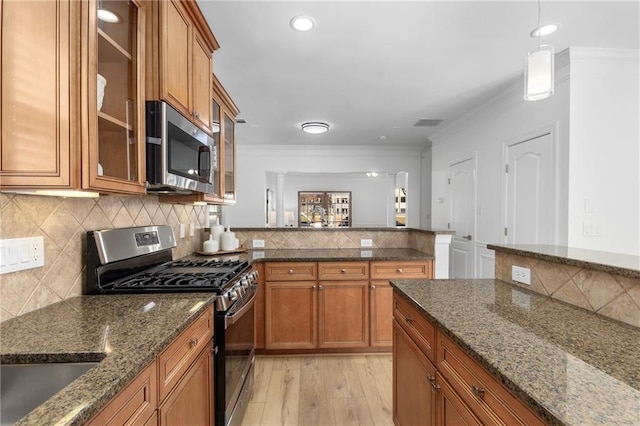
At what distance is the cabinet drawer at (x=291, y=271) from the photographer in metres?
2.72

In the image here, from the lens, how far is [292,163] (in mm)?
6121

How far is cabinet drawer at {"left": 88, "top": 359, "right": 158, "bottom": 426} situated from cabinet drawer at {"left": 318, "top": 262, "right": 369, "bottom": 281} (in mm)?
1874

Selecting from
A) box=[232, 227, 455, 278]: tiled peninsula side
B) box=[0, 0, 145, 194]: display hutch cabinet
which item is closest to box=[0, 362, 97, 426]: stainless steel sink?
box=[0, 0, 145, 194]: display hutch cabinet

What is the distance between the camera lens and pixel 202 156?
Result: 6.23ft

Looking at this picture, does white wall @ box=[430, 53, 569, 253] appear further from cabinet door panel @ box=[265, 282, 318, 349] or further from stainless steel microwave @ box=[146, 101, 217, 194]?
stainless steel microwave @ box=[146, 101, 217, 194]

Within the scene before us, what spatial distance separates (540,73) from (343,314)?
87.0 inches

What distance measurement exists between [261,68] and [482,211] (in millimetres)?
2904

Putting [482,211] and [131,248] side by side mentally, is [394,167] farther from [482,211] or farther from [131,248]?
[131,248]

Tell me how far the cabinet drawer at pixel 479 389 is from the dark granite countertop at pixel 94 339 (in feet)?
3.04

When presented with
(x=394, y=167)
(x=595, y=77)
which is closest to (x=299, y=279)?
(x=595, y=77)

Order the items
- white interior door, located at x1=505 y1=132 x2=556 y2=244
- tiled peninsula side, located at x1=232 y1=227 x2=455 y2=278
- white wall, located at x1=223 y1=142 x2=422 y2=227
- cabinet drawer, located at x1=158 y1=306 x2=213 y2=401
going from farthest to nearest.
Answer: white wall, located at x1=223 y1=142 x2=422 y2=227, tiled peninsula side, located at x1=232 y1=227 x2=455 y2=278, white interior door, located at x1=505 y1=132 x2=556 y2=244, cabinet drawer, located at x1=158 y1=306 x2=213 y2=401

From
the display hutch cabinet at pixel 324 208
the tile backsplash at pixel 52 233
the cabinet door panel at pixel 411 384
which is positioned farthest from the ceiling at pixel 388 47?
the display hutch cabinet at pixel 324 208

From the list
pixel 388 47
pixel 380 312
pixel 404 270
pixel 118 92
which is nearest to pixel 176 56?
pixel 118 92

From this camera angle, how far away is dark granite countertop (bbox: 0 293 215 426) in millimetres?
640
